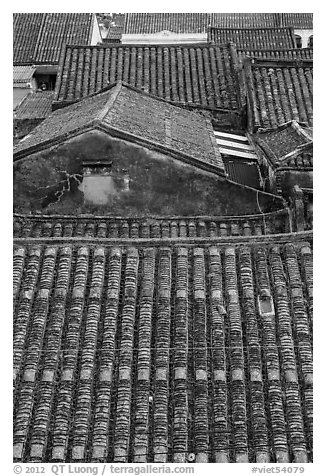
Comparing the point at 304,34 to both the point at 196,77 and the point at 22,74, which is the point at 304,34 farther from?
the point at 196,77

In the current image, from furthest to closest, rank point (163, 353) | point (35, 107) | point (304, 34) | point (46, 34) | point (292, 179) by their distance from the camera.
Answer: point (304, 34) → point (46, 34) → point (35, 107) → point (292, 179) → point (163, 353)

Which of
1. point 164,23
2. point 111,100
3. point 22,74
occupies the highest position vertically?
point 111,100

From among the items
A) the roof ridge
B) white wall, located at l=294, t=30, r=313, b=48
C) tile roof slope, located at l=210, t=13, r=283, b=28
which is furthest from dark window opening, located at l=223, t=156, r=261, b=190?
white wall, located at l=294, t=30, r=313, b=48

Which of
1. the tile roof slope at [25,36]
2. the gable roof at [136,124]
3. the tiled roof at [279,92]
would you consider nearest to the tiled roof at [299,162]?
the gable roof at [136,124]

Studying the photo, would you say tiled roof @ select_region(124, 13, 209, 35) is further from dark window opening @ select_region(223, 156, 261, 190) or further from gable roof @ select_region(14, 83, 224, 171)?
dark window opening @ select_region(223, 156, 261, 190)

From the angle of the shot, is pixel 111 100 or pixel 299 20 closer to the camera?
pixel 111 100

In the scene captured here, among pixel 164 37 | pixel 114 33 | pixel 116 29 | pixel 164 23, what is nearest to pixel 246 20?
pixel 164 23

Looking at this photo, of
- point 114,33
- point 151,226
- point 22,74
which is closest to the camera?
point 151,226

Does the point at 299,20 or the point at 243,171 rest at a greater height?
the point at 299,20
